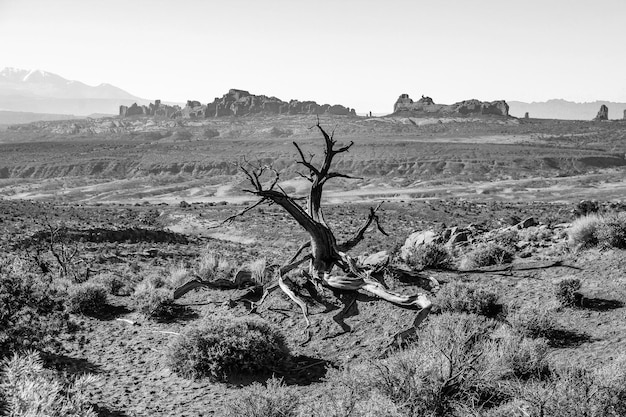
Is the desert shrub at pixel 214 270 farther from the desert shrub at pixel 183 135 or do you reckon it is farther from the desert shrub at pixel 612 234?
the desert shrub at pixel 183 135

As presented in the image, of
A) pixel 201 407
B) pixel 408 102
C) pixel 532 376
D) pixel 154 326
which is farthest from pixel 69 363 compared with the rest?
pixel 408 102

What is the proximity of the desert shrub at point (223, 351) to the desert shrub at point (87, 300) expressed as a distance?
4177 millimetres

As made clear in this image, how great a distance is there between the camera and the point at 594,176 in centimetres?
6134

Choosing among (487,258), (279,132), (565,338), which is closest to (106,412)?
(565,338)

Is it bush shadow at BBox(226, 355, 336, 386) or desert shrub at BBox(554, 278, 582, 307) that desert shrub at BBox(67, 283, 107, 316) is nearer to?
bush shadow at BBox(226, 355, 336, 386)

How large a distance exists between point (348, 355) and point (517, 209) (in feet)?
121

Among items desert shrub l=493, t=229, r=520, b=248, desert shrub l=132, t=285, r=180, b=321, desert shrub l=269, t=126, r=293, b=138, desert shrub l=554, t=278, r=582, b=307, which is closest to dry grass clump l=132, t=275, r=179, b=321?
desert shrub l=132, t=285, r=180, b=321

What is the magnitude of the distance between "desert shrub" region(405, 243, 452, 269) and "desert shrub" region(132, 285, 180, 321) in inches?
222

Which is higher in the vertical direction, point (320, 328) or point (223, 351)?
point (223, 351)

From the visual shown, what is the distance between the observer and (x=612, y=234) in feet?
35.1

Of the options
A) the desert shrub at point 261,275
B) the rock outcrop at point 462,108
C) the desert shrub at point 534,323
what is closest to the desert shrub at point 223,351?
the desert shrub at point 261,275

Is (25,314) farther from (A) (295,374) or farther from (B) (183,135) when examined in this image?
(B) (183,135)

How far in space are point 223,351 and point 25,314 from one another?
398 centimetres

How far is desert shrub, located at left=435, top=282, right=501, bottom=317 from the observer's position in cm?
808
